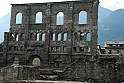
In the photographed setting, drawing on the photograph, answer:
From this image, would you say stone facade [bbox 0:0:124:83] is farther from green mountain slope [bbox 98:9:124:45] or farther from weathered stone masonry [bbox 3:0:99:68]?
green mountain slope [bbox 98:9:124:45]

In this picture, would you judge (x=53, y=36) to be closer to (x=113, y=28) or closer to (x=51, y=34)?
(x=51, y=34)

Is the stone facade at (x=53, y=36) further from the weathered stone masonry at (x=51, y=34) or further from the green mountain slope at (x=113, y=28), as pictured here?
the green mountain slope at (x=113, y=28)

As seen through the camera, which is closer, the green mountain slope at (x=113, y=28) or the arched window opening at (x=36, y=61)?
the arched window opening at (x=36, y=61)

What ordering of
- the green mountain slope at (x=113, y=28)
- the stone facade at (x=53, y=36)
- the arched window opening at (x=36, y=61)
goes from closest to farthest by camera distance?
1. the stone facade at (x=53, y=36)
2. the arched window opening at (x=36, y=61)
3. the green mountain slope at (x=113, y=28)

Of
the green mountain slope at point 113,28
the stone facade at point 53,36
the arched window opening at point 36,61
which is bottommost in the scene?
the arched window opening at point 36,61

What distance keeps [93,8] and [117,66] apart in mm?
18231

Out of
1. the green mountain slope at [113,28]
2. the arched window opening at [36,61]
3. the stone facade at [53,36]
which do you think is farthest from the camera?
the green mountain slope at [113,28]

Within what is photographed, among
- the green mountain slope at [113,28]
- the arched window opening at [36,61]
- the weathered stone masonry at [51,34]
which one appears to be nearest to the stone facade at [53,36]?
the weathered stone masonry at [51,34]

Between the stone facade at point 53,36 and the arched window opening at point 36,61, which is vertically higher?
the stone facade at point 53,36

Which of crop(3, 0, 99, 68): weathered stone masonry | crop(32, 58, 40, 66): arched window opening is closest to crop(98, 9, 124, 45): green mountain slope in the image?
crop(32, 58, 40, 66): arched window opening

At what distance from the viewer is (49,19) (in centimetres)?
3503

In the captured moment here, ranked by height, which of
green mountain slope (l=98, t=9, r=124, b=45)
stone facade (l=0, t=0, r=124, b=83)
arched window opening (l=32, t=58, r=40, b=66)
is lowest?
arched window opening (l=32, t=58, r=40, b=66)

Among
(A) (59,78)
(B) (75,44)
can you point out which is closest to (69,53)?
(B) (75,44)

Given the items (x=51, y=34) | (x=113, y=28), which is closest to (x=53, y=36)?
(x=51, y=34)
